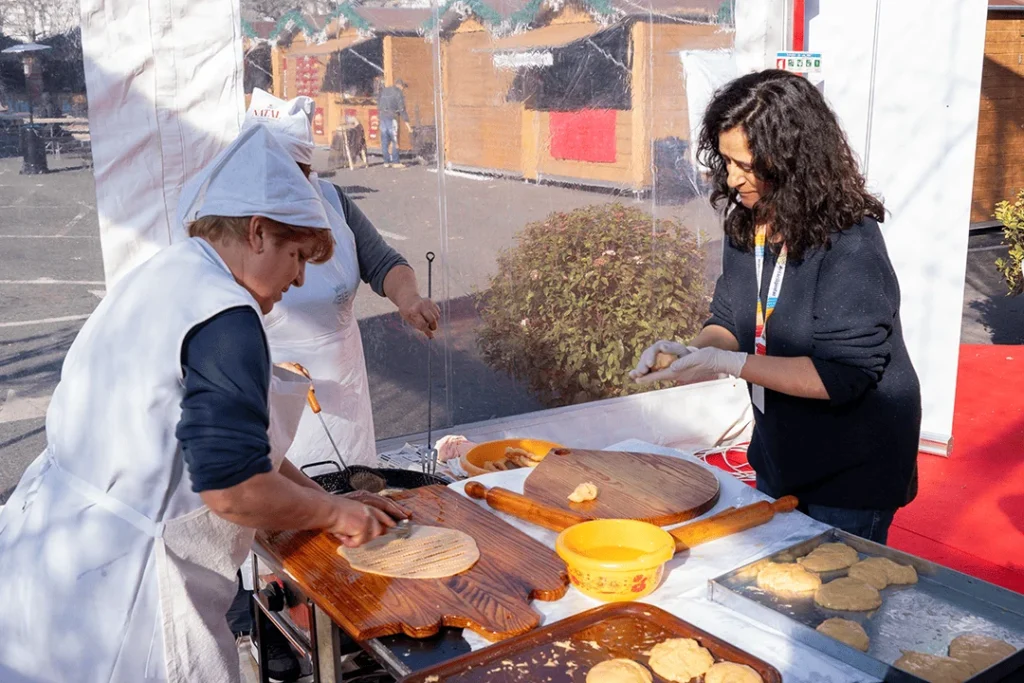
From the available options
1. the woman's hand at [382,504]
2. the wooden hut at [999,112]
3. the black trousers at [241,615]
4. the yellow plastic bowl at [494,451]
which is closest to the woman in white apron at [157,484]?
the woman's hand at [382,504]

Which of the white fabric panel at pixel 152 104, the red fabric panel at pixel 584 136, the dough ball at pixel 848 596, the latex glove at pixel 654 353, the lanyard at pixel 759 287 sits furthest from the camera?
the red fabric panel at pixel 584 136

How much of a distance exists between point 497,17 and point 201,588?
3.04 meters

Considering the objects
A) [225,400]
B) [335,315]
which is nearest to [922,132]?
[335,315]

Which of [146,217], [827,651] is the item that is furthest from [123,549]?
[146,217]

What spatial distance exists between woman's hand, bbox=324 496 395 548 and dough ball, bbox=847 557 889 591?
90 centimetres

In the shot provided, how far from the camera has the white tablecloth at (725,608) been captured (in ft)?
4.92

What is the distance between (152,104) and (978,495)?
385cm

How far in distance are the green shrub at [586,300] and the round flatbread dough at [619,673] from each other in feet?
10.00

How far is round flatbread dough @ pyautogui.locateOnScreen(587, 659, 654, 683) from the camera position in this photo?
1419 millimetres

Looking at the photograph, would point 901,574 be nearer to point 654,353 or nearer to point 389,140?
point 654,353

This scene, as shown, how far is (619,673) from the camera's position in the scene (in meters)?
1.43

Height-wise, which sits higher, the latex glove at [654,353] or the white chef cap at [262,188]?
the white chef cap at [262,188]

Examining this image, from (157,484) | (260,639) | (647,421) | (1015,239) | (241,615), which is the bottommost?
(241,615)

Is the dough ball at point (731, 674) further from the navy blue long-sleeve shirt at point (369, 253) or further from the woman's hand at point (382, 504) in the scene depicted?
the navy blue long-sleeve shirt at point (369, 253)
